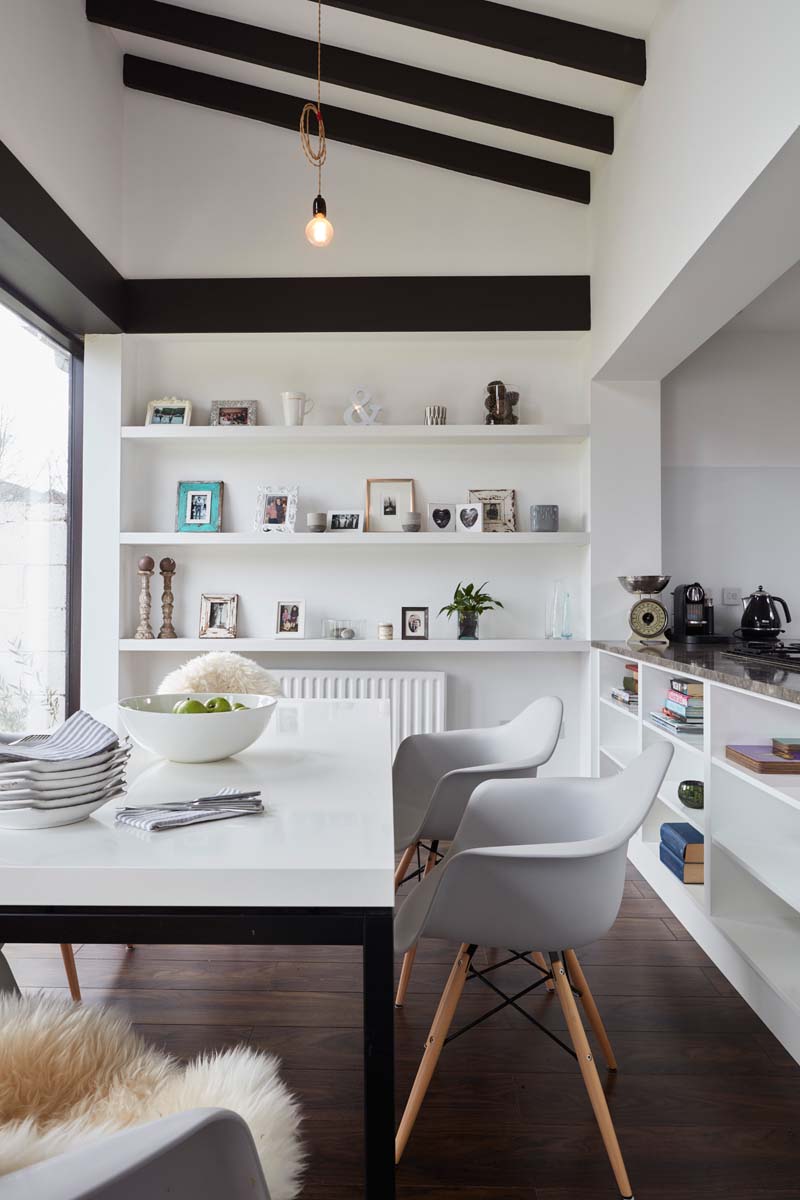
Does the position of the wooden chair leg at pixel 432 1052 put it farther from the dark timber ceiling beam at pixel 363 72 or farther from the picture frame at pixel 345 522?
the dark timber ceiling beam at pixel 363 72

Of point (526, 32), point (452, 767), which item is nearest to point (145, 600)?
point (452, 767)


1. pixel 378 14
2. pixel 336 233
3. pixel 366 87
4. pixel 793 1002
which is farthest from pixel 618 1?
pixel 793 1002

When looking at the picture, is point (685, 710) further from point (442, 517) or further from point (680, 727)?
point (442, 517)

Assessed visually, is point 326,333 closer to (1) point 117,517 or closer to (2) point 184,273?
(2) point 184,273

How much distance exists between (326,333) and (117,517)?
1390 millimetres

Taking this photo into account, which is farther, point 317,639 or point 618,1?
point 317,639

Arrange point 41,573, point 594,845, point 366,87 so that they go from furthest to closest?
1. point 41,573
2. point 366,87
3. point 594,845

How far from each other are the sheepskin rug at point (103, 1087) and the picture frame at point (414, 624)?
3.15 metres

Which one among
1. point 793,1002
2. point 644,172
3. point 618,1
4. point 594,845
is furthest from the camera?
point 644,172

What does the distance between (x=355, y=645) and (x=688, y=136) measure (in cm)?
252

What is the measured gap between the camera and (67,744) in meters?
1.40

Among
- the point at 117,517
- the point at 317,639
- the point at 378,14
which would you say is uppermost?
the point at 378,14

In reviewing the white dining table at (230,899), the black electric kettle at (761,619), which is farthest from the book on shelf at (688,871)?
the white dining table at (230,899)

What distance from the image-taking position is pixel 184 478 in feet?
14.4
